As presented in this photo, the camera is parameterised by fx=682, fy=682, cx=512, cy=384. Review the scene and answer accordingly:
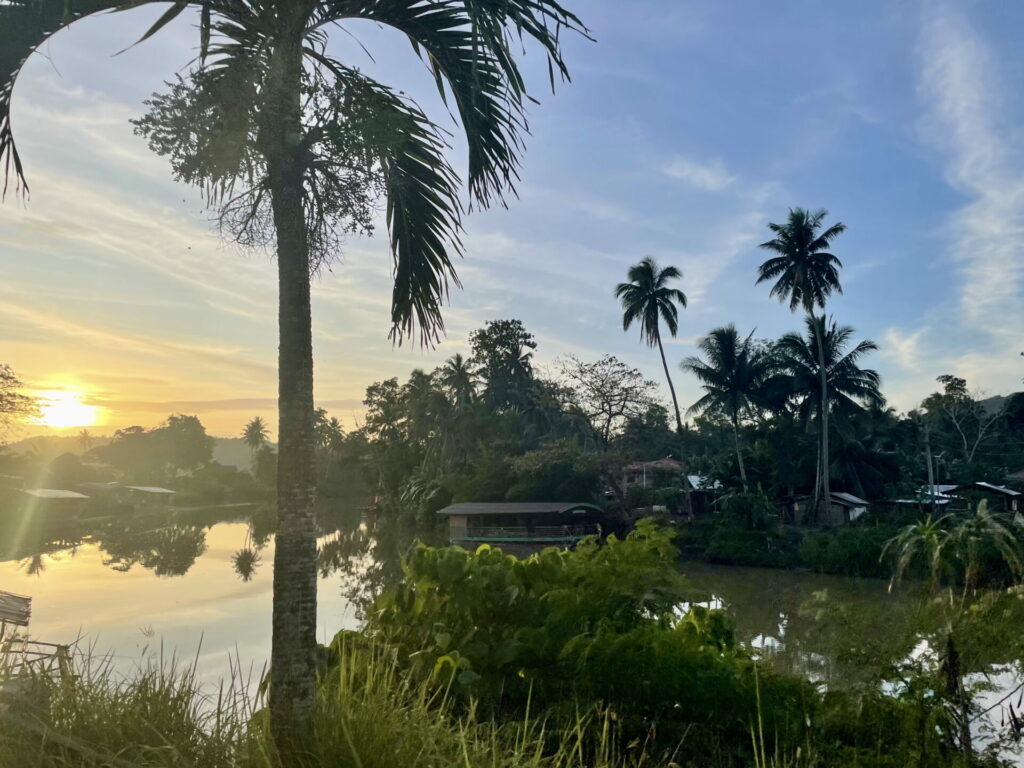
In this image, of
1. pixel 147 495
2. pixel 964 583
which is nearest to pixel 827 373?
pixel 964 583

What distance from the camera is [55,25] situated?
3629mm

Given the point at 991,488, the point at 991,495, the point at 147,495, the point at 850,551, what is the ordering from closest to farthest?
the point at 850,551 < the point at 991,488 < the point at 991,495 < the point at 147,495

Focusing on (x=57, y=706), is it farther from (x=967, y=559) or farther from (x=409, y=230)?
(x=967, y=559)

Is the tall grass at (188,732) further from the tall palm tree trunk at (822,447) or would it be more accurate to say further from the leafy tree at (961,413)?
the leafy tree at (961,413)

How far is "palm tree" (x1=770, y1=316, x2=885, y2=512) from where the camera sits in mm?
33469

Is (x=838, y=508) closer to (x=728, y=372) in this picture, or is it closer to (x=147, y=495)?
(x=728, y=372)

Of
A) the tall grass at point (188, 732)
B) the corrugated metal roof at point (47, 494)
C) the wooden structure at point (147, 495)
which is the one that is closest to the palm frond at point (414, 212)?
the tall grass at point (188, 732)

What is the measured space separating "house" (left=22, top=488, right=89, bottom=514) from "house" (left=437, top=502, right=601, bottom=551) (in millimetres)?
28933

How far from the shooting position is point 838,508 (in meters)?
34.6

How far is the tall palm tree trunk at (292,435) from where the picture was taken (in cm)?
314

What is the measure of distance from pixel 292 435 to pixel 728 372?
116 feet

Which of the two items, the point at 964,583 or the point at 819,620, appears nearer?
the point at 819,620

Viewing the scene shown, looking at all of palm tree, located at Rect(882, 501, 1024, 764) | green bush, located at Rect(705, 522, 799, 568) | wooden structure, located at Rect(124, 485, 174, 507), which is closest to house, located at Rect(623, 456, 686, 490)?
green bush, located at Rect(705, 522, 799, 568)

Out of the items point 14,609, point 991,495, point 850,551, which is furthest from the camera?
point 991,495
